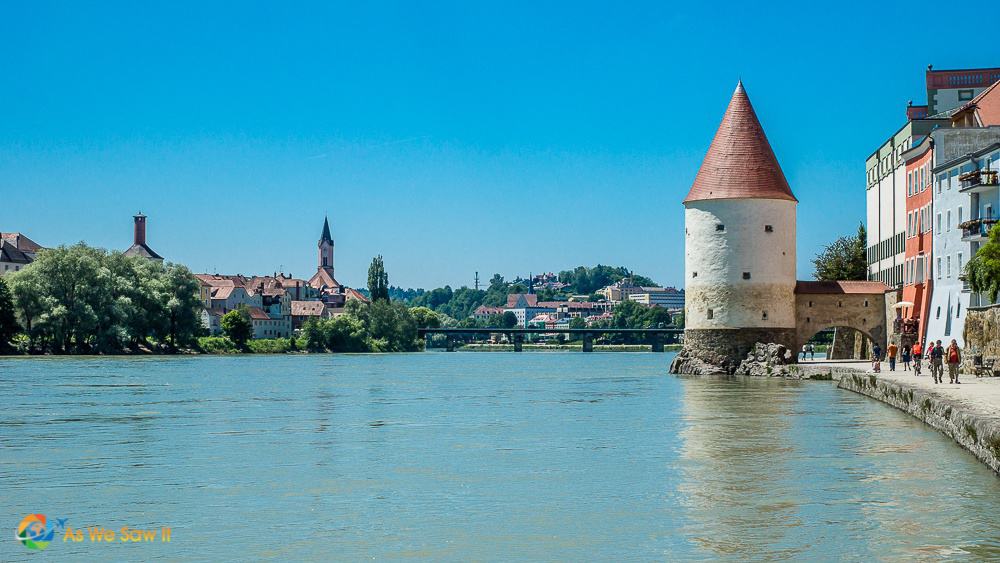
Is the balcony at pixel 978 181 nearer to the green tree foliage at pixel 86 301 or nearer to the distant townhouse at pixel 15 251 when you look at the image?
the green tree foliage at pixel 86 301

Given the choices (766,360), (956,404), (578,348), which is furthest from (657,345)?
(956,404)

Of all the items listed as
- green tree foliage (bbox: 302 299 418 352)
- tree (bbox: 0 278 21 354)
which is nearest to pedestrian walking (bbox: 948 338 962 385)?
tree (bbox: 0 278 21 354)

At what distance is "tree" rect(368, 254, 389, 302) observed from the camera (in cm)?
13238

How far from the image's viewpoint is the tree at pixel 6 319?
6750 cm

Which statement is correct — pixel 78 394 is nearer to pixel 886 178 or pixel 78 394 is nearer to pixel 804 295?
→ pixel 804 295

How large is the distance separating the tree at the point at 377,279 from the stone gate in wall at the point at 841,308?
3356 inches

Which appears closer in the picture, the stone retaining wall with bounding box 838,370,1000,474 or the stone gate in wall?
the stone retaining wall with bounding box 838,370,1000,474

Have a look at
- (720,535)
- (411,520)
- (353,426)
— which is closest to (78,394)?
(353,426)

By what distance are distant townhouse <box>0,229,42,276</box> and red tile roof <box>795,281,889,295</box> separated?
82849 mm

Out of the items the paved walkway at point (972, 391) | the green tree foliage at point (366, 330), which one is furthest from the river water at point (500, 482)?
the green tree foliage at point (366, 330)

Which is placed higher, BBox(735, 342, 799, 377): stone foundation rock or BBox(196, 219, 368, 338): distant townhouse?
BBox(196, 219, 368, 338): distant townhouse

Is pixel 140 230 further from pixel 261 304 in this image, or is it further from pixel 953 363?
pixel 953 363

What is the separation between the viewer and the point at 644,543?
38.0 ft

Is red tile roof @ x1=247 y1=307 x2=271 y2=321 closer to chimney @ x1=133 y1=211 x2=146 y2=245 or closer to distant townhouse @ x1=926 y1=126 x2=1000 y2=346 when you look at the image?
chimney @ x1=133 y1=211 x2=146 y2=245
